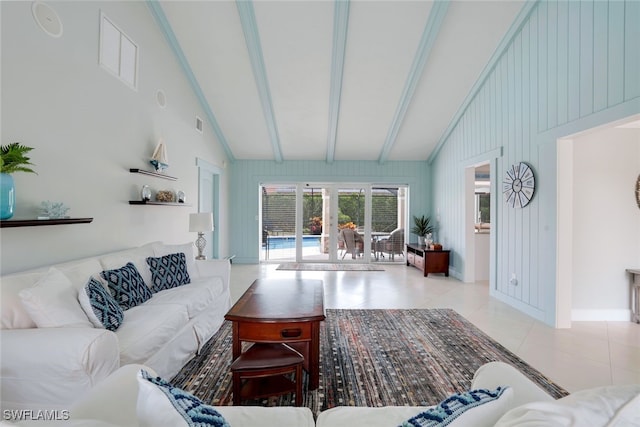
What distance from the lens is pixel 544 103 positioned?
3.68 m

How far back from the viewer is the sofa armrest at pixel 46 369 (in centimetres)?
157

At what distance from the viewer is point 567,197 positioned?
11.5ft

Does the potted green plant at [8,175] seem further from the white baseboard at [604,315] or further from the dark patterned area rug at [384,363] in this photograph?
the white baseboard at [604,315]

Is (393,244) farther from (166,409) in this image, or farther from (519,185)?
(166,409)

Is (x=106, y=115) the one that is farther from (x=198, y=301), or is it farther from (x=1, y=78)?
(x=198, y=301)

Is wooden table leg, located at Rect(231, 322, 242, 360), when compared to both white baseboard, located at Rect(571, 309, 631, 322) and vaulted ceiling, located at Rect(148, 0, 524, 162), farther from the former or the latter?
white baseboard, located at Rect(571, 309, 631, 322)

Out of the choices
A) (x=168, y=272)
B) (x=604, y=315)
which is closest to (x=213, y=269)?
(x=168, y=272)

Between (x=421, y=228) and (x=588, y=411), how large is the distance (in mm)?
6564

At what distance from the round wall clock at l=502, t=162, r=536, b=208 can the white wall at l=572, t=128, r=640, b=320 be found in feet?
1.79

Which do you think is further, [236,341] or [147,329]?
[236,341]

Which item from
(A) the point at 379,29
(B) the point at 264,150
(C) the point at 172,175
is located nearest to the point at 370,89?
(A) the point at 379,29

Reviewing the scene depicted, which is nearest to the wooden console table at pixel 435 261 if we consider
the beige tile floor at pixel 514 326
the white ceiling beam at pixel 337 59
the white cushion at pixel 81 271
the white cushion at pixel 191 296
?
the beige tile floor at pixel 514 326

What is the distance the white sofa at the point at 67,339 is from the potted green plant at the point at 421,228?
5.46 m

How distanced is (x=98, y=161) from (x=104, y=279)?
130 centimetres
